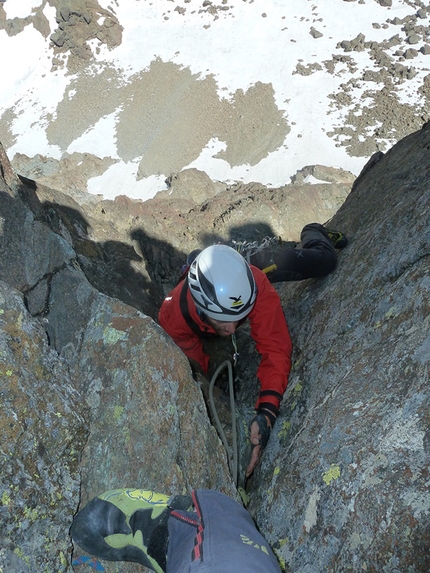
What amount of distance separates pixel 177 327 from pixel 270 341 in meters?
1.50

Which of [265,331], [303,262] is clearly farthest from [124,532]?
[303,262]

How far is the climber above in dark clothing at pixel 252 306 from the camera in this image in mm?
6234

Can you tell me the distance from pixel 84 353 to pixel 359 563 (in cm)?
345

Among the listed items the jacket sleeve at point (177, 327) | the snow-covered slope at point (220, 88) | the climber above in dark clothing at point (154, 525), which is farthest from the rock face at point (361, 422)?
the snow-covered slope at point (220, 88)

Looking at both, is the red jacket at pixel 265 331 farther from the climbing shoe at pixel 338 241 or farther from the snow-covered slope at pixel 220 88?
the snow-covered slope at pixel 220 88

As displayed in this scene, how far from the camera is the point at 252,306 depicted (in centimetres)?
654

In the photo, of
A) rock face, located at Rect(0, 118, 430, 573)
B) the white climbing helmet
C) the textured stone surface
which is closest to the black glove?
rock face, located at Rect(0, 118, 430, 573)

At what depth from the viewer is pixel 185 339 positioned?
760 cm

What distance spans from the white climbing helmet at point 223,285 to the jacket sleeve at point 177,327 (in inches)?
36.2

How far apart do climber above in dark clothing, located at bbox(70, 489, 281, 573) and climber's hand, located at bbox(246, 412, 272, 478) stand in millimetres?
1550

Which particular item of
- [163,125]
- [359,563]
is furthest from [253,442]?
[163,125]

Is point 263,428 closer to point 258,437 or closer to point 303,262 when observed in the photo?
point 258,437

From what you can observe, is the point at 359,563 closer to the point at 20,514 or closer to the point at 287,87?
the point at 20,514

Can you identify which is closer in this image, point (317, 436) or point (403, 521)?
point (403, 521)
